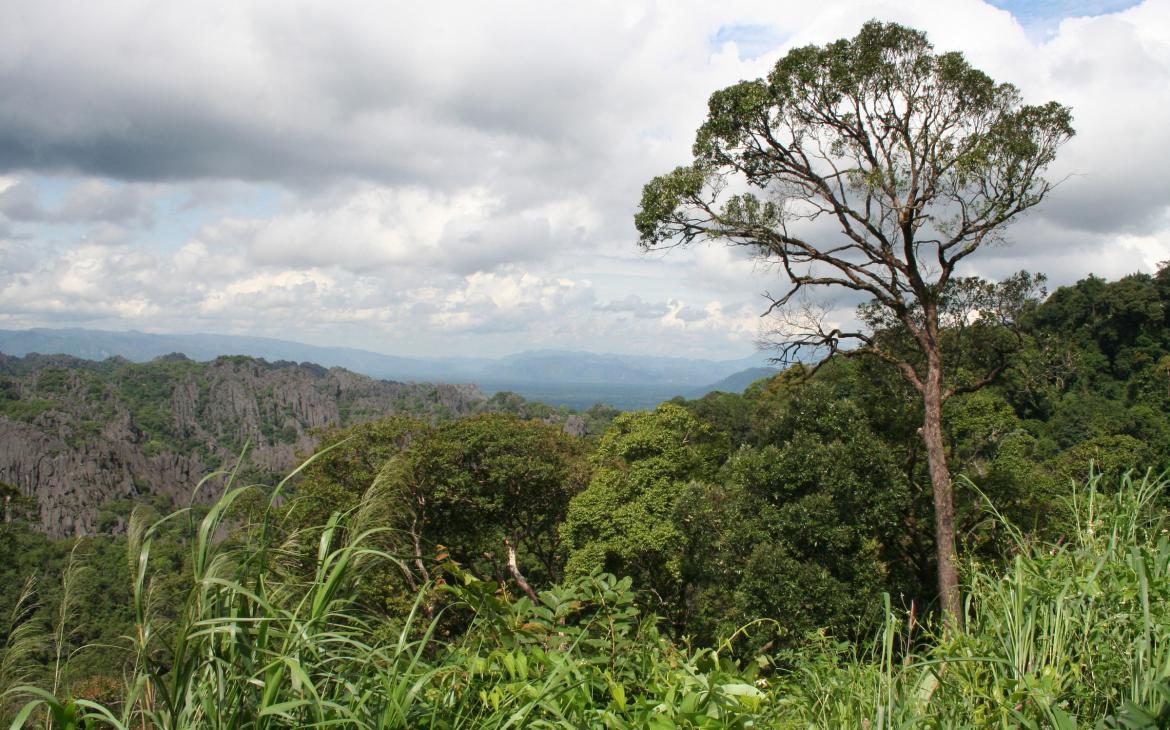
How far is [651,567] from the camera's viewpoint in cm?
1444

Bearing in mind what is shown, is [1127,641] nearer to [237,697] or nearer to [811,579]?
[237,697]

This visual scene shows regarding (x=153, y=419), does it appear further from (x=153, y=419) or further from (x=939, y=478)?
(x=939, y=478)

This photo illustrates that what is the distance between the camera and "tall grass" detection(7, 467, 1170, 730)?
173cm

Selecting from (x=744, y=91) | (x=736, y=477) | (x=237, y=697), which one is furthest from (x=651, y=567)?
(x=237, y=697)

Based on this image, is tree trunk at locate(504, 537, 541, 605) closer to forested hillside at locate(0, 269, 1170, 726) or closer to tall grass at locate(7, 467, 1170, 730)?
forested hillside at locate(0, 269, 1170, 726)

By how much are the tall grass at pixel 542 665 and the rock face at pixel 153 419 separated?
127ft

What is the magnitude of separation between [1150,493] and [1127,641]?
37.3 inches

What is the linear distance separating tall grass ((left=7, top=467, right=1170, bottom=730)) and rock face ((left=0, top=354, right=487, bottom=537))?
38.8 m

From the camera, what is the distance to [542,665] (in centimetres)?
229

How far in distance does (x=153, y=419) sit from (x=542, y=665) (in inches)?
5592

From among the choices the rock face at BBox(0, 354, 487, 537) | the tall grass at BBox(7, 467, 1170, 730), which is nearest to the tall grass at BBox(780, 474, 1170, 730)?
the tall grass at BBox(7, 467, 1170, 730)

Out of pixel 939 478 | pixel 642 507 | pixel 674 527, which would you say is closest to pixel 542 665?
pixel 939 478

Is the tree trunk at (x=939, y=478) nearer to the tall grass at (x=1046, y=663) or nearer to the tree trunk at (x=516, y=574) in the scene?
the tall grass at (x=1046, y=663)

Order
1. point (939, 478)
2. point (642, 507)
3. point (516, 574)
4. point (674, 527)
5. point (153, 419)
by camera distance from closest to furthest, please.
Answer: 1. point (939, 478)
2. point (674, 527)
3. point (642, 507)
4. point (516, 574)
5. point (153, 419)
